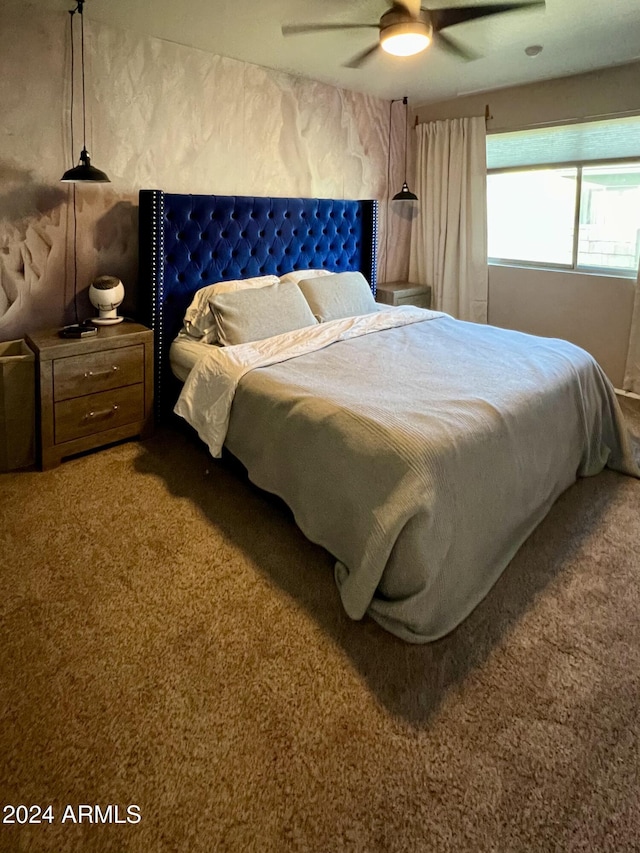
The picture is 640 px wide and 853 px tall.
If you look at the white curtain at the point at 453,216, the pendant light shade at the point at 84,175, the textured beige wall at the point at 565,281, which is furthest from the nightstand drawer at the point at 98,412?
the textured beige wall at the point at 565,281

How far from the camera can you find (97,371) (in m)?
2.93

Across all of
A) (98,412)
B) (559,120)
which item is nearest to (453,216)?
(559,120)

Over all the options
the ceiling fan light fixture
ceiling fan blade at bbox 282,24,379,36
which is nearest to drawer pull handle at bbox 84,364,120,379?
ceiling fan blade at bbox 282,24,379,36

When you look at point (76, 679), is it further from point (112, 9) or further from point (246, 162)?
point (246, 162)

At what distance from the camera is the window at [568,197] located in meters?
3.95

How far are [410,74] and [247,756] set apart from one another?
4236 mm

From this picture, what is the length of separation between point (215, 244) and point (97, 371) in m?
1.19

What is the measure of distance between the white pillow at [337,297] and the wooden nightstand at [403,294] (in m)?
0.85

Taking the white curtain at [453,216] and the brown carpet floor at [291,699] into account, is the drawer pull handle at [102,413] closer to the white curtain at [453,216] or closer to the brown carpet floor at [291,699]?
the brown carpet floor at [291,699]

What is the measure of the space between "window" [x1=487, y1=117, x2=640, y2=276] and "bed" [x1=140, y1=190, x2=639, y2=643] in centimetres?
153

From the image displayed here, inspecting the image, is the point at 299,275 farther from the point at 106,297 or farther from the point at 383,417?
the point at 383,417

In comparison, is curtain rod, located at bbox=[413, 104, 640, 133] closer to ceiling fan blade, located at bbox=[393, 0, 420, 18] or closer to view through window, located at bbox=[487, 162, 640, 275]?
view through window, located at bbox=[487, 162, 640, 275]

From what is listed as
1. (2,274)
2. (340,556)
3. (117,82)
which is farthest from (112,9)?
→ (340,556)

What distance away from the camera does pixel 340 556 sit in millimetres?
2010
